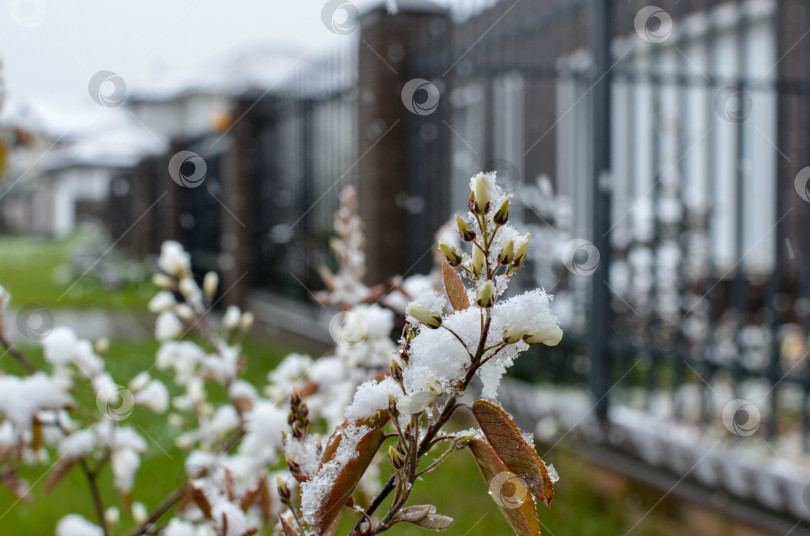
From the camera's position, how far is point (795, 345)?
4.03 m

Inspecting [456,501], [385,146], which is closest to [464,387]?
[456,501]

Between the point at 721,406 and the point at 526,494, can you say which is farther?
the point at 721,406

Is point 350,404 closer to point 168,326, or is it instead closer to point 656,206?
point 168,326

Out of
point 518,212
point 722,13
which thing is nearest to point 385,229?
point 518,212

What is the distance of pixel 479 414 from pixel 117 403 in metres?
0.93

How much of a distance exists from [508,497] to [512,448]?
0.11 feet

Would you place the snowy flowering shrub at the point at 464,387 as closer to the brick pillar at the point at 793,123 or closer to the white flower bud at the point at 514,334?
the white flower bud at the point at 514,334

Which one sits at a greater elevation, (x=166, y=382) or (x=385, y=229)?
(x=385, y=229)

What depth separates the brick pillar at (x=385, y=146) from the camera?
512 cm

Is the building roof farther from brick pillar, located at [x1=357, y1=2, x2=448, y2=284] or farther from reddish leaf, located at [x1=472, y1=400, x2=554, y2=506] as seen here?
reddish leaf, located at [x1=472, y1=400, x2=554, y2=506]

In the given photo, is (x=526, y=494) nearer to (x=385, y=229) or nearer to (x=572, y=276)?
(x=572, y=276)

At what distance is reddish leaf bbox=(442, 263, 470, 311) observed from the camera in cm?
54

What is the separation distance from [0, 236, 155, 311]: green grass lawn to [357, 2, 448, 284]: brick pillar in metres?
2.78

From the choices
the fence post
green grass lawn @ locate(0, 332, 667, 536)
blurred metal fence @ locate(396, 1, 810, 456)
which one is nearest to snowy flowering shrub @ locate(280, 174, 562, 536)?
green grass lawn @ locate(0, 332, 667, 536)
